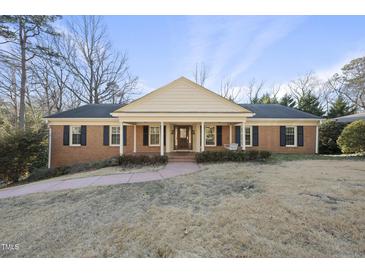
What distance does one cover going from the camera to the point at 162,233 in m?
3.22

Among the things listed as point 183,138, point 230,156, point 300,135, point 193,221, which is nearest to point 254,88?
point 300,135

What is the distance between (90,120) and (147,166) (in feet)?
→ 21.6

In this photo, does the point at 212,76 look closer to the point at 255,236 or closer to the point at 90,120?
the point at 90,120

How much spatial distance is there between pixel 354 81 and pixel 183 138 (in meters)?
28.7

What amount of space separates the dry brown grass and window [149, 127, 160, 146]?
791 cm

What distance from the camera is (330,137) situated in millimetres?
15523

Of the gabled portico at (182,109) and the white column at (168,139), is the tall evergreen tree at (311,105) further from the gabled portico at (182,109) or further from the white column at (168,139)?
the white column at (168,139)

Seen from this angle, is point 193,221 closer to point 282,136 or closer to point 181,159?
point 181,159

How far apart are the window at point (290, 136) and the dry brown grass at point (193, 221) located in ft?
26.3

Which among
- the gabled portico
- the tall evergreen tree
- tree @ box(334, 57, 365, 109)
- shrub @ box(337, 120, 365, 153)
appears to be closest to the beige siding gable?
the gabled portico

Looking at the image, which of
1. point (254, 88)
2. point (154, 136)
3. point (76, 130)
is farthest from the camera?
point (254, 88)

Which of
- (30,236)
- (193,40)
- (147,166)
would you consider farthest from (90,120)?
(30,236)

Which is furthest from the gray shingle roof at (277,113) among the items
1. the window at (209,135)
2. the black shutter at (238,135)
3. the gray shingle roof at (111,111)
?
the window at (209,135)

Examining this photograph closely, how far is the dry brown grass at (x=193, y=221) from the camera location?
284cm
